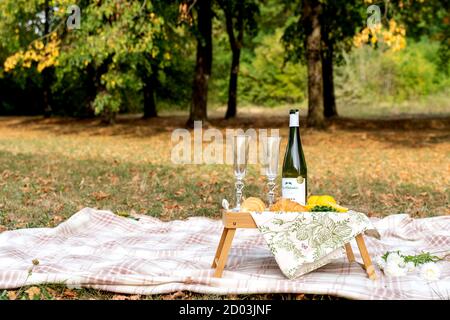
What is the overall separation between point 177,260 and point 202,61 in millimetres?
15140

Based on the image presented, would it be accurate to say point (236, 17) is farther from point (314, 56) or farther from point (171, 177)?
point (171, 177)

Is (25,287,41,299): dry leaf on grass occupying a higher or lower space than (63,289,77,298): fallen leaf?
higher

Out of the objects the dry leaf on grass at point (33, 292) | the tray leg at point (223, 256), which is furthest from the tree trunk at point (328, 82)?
the dry leaf on grass at point (33, 292)

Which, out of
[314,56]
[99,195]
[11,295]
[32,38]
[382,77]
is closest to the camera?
[11,295]

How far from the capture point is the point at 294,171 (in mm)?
4289

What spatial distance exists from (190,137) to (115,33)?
15.4 ft

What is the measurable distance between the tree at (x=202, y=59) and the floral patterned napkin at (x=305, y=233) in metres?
14.7

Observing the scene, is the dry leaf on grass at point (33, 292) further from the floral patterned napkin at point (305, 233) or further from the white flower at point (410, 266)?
the white flower at point (410, 266)

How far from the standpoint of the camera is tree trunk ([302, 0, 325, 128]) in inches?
648

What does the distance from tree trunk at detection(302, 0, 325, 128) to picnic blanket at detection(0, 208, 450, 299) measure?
10.5 metres

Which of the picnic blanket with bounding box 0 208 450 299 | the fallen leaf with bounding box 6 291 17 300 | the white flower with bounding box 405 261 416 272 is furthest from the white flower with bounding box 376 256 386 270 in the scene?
the fallen leaf with bounding box 6 291 17 300

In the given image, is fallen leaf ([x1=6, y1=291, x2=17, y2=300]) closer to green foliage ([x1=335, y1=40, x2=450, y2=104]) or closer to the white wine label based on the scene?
the white wine label

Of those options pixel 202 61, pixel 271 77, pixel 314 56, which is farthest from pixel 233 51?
pixel 271 77

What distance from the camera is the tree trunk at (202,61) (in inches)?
749
